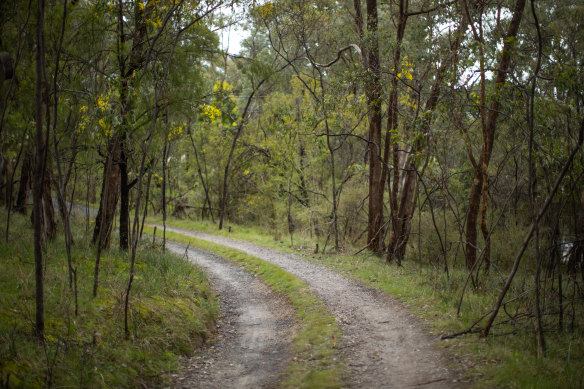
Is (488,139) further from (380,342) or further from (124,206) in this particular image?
(124,206)

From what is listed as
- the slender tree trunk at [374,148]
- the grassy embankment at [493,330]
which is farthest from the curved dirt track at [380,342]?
the slender tree trunk at [374,148]

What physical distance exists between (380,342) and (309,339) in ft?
3.82

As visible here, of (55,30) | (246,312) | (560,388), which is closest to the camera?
(560,388)

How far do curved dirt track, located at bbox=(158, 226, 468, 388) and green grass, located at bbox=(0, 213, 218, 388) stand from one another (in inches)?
101

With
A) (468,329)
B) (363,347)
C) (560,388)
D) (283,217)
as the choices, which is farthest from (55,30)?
(283,217)

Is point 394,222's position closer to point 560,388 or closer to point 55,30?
point 560,388

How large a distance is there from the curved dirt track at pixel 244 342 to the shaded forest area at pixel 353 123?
1.47 m

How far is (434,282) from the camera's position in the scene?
9328 millimetres

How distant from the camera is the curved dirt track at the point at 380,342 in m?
5.22

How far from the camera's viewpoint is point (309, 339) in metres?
6.90

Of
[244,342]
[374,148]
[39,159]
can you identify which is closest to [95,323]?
[244,342]

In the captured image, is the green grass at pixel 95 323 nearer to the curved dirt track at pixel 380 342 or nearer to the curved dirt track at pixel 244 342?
the curved dirt track at pixel 244 342

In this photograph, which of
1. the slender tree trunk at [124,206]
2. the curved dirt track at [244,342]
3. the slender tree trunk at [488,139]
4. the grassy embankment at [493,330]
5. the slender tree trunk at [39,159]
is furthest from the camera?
the slender tree trunk at [124,206]

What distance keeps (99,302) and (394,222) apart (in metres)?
8.36
